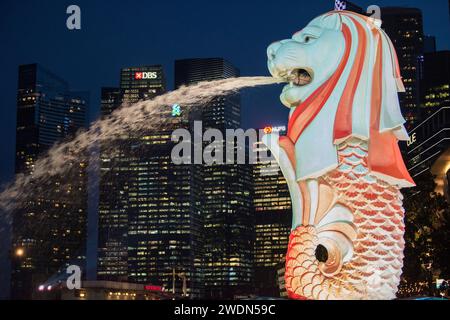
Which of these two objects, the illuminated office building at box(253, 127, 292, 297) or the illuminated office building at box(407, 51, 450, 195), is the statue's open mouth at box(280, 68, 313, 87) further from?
the illuminated office building at box(253, 127, 292, 297)

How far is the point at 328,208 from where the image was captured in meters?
19.0

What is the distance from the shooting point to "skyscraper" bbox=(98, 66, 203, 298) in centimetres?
9044

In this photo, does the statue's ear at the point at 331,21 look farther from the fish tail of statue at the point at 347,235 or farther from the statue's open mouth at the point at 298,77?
the fish tail of statue at the point at 347,235

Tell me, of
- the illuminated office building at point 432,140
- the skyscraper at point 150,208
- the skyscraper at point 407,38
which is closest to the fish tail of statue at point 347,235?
the illuminated office building at point 432,140

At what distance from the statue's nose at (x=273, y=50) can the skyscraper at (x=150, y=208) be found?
64.6 meters

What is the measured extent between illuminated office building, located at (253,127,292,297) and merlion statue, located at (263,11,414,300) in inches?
3168

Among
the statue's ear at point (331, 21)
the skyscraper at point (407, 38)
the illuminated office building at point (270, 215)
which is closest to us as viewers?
the statue's ear at point (331, 21)

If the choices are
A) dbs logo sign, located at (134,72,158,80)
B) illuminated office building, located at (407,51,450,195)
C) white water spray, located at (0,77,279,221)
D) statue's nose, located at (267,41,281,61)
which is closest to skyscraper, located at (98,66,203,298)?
dbs logo sign, located at (134,72,158,80)

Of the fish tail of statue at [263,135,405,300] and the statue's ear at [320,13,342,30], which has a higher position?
the statue's ear at [320,13,342,30]

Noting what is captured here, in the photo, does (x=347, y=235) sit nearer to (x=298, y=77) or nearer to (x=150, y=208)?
(x=298, y=77)

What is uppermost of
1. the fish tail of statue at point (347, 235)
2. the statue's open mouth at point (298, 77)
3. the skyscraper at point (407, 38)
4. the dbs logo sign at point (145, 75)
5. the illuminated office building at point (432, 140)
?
the skyscraper at point (407, 38)

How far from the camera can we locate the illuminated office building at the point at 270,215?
102m
